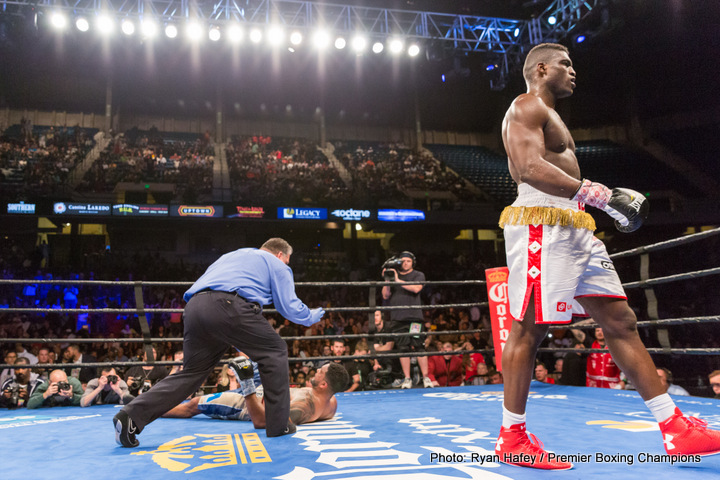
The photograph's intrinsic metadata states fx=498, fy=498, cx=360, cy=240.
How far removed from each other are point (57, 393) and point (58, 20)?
7.00 m

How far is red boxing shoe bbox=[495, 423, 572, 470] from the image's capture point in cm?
143

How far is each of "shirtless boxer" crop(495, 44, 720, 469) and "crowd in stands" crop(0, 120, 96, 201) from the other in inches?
417

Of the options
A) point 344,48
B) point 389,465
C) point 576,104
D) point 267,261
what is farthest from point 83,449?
point 576,104

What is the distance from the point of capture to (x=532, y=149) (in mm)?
1604

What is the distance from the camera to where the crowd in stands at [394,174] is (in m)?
11.7

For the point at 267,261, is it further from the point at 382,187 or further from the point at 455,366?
the point at 382,187

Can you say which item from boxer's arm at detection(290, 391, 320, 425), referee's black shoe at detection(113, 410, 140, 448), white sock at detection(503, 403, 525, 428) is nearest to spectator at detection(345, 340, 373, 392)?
boxer's arm at detection(290, 391, 320, 425)

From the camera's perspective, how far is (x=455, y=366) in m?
5.07

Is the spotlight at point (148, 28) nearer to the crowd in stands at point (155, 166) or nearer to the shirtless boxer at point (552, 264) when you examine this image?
the crowd in stands at point (155, 166)

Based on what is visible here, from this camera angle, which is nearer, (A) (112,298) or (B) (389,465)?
(B) (389,465)

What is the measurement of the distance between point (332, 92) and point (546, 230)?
1523cm

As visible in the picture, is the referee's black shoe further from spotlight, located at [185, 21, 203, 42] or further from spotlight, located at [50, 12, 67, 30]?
spotlight, located at [50, 12, 67, 30]

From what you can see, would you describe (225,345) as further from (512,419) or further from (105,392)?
(105,392)

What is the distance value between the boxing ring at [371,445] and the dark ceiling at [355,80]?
8.82m
